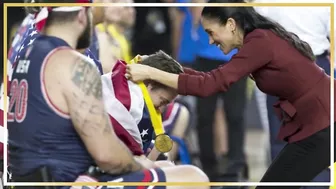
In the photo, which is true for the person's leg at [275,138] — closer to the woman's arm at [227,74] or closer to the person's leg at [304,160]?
the person's leg at [304,160]

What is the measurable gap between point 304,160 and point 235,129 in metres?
1.39

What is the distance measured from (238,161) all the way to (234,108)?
22 cm

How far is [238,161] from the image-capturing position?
4656mm

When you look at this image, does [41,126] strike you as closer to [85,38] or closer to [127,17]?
[85,38]

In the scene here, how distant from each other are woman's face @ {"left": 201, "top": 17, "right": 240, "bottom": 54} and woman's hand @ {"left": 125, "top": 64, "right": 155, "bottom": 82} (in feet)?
0.75

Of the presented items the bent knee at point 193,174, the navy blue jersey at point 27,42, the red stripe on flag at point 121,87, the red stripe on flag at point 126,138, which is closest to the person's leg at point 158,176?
the bent knee at point 193,174

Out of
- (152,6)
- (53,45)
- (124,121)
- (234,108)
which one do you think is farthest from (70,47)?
(234,108)

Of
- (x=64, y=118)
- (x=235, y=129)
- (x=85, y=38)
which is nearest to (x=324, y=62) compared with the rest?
(x=85, y=38)

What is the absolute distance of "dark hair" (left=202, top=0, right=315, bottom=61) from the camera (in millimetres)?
3311

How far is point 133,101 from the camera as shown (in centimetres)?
326

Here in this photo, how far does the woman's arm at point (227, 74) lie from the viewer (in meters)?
3.25

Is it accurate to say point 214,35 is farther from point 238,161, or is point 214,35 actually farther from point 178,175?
point 238,161

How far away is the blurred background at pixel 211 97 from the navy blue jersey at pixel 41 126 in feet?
1.37

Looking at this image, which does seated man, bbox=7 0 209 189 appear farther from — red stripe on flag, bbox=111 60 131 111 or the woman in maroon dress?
the woman in maroon dress
